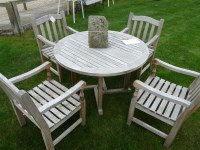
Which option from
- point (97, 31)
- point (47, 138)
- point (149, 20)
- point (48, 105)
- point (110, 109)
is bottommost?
point (110, 109)

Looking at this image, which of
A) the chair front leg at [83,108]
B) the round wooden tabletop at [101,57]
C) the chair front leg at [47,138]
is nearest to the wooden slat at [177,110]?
the round wooden tabletop at [101,57]

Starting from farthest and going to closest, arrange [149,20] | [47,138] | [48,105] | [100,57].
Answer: [149,20]
[100,57]
[47,138]
[48,105]

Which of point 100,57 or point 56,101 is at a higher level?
point 100,57

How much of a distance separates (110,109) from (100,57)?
0.95 meters

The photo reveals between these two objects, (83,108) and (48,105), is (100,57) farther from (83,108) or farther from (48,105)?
(48,105)

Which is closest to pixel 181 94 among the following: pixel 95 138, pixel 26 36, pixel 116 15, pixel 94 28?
pixel 95 138

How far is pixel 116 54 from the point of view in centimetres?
250

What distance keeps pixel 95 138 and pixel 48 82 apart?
1.01 metres

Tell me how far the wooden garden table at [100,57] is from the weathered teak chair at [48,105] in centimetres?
25

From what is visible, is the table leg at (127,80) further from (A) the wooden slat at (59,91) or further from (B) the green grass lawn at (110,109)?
(A) the wooden slat at (59,91)

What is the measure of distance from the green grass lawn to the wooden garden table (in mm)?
334

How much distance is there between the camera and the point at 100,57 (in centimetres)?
242

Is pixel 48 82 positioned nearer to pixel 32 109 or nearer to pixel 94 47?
pixel 94 47

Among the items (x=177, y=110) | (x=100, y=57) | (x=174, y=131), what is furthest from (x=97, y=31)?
(x=174, y=131)
